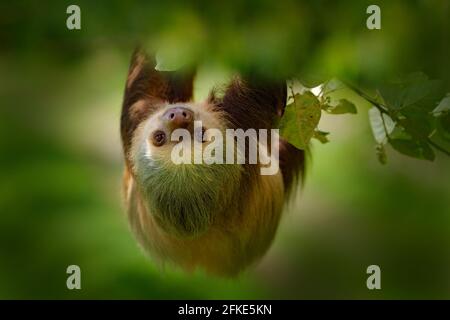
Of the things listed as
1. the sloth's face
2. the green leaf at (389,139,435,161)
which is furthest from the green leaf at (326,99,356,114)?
the sloth's face

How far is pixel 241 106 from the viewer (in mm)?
1934

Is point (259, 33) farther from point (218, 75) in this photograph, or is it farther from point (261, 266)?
point (261, 266)

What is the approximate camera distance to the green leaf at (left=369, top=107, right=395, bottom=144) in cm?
164

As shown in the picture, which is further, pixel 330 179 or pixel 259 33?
pixel 330 179

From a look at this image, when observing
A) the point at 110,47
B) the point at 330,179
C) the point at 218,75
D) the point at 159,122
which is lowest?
the point at 330,179

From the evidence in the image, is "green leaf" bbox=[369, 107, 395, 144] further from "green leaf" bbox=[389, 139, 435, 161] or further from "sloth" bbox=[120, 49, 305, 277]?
"sloth" bbox=[120, 49, 305, 277]

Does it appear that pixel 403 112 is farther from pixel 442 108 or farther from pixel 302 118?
pixel 302 118

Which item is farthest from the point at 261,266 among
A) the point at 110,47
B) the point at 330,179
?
the point at 110,47

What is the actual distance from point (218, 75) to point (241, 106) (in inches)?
4.4

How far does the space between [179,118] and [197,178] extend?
0.56 feet

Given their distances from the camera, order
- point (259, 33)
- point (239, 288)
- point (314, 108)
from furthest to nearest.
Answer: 1. point (239, 288)
2. point (259, 33)
3. point (314, 108)

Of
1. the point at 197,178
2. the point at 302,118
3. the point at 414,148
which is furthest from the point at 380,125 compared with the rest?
the point at 197,178

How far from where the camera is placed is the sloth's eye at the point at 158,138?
1.82m

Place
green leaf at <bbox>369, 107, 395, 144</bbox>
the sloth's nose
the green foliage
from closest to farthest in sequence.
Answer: the green foliage → green leaf at <bbox>369, 107, 395, 144</bbox> → the sloth's nose
